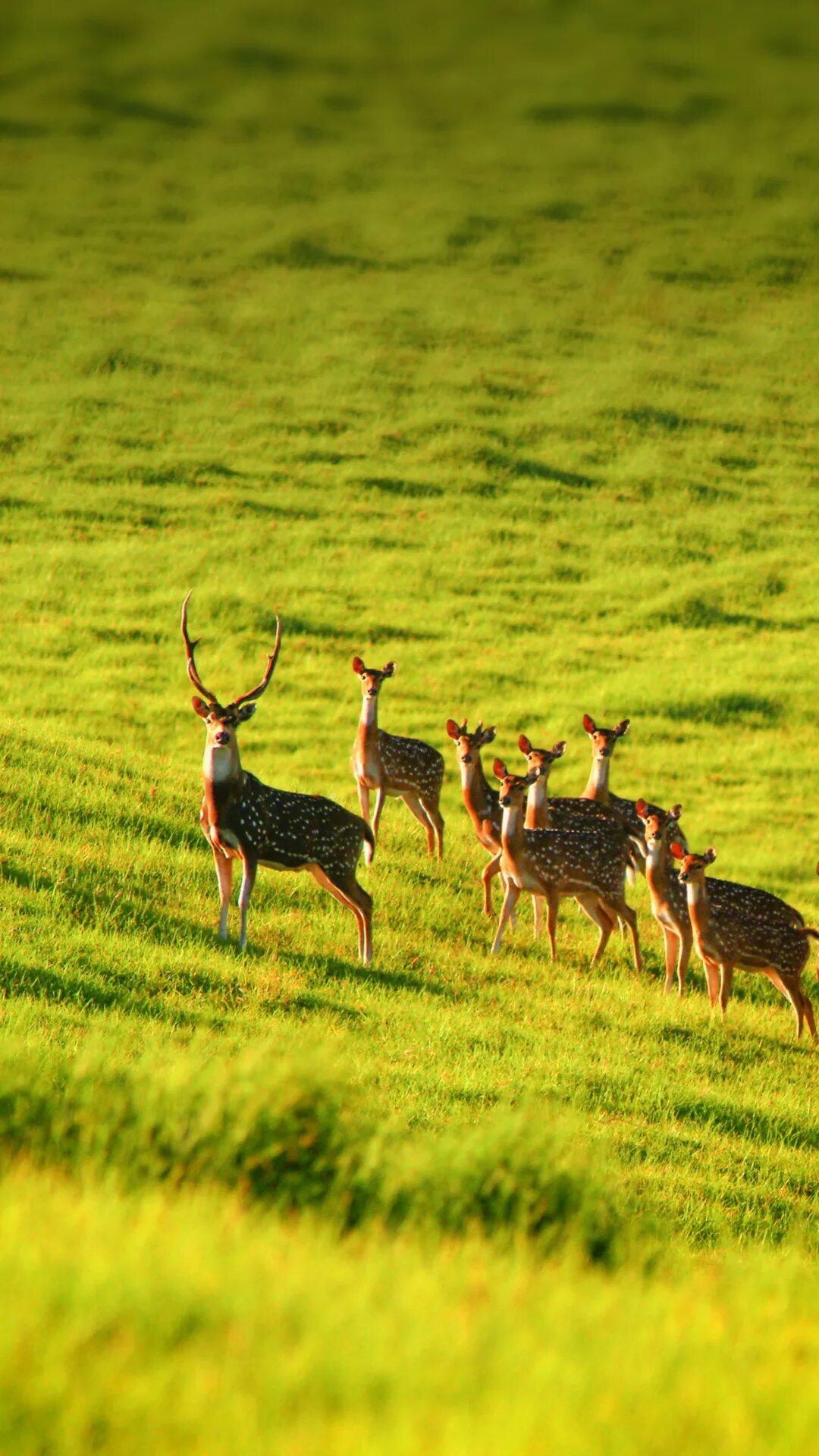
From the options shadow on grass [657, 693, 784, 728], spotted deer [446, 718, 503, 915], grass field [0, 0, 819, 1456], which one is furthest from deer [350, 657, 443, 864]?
shadow on grass [657, 693, 784, 728]

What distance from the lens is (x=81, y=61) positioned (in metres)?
59.2

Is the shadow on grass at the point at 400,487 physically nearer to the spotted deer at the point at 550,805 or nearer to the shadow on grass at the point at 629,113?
the spotted deer at the point at 550,805

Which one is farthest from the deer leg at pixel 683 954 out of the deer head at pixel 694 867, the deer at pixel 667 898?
the deer head at pixel 694 867

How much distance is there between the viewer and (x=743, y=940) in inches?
554

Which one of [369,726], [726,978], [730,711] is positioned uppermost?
[730,711]

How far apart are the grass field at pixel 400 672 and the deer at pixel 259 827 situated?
0.47m

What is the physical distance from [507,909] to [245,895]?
274 cm

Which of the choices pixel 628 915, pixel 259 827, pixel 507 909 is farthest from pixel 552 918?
pixel 259 827

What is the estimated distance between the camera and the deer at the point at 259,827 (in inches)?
514

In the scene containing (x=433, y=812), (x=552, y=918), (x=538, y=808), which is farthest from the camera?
(x=433, y=812)

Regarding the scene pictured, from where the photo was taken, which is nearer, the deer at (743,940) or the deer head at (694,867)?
the deer at (743,940)

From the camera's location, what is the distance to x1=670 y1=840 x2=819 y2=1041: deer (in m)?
14.0

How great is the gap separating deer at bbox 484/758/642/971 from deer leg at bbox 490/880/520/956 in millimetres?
11

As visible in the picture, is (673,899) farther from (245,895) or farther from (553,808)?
(245,895)
